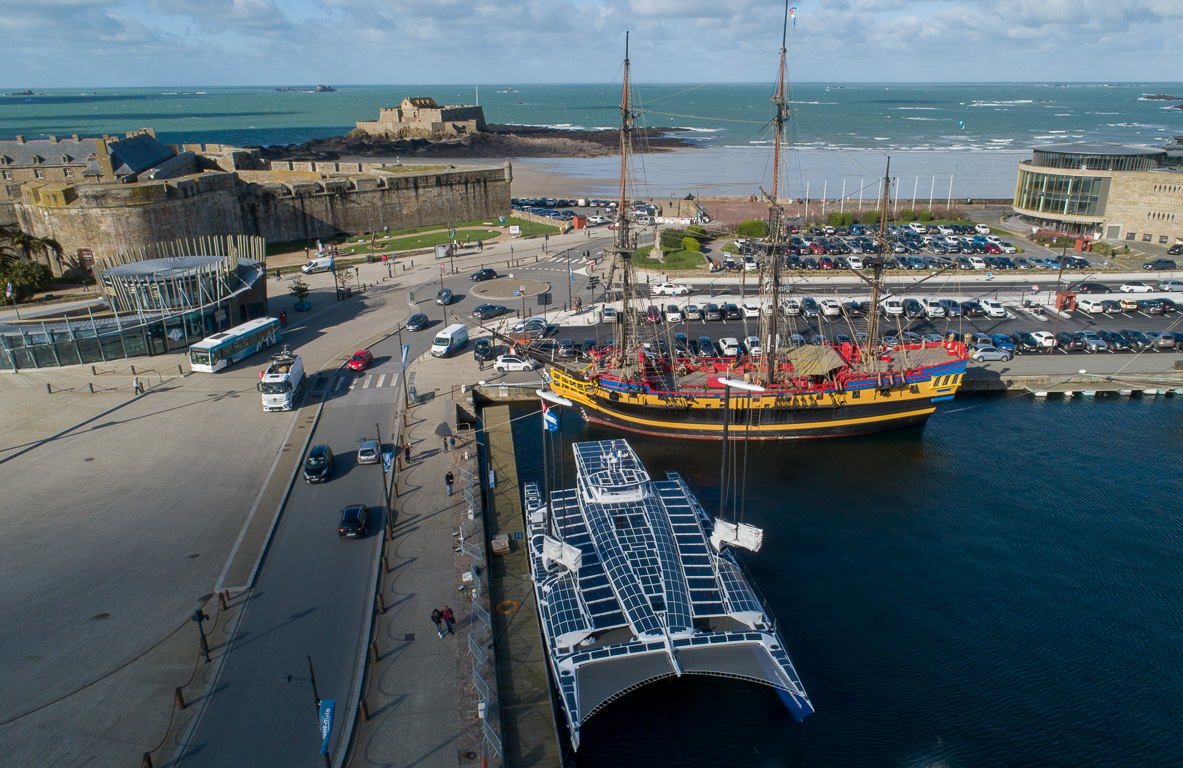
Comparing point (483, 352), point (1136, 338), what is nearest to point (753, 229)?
point (1136, 338)

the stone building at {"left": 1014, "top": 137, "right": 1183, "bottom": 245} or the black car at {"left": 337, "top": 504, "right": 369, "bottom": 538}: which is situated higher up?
the stone building at {"left": 1014, "top": 137, "right": 1183, "bottom": 245}

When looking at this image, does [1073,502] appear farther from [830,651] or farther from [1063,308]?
[1063,308]

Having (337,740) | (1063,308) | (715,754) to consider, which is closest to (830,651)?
(715,754)

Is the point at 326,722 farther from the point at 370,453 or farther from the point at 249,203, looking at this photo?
the point at 249,203

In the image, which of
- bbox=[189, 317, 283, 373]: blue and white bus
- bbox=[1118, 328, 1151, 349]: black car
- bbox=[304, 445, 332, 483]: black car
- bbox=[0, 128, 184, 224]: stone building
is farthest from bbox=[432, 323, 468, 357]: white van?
bbox=[0, 128, 184, 224]: stone building

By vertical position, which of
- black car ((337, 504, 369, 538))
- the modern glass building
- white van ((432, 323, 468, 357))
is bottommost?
black car ((337, 504, 369, 538))

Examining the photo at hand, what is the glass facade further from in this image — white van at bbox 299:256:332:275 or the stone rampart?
white van at bbox 299:256:332:275
